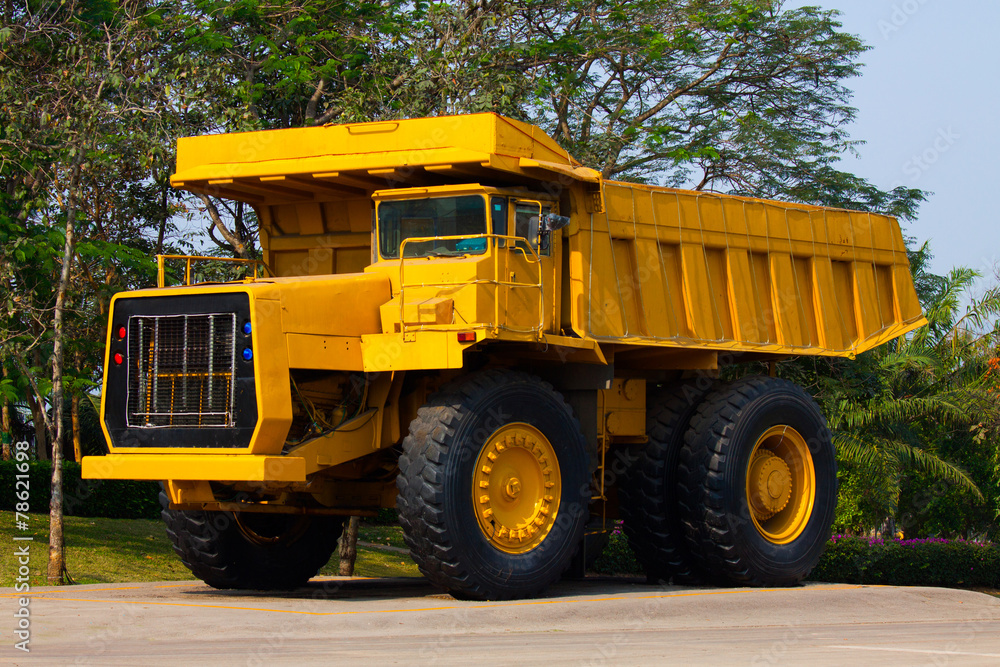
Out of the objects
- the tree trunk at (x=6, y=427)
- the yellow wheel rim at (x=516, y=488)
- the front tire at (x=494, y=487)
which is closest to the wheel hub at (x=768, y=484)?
the front tire at (x=494, y=487)

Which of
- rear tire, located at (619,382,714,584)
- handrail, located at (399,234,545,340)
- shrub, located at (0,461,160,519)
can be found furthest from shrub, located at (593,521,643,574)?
shrub, located at (0,461,160,519)

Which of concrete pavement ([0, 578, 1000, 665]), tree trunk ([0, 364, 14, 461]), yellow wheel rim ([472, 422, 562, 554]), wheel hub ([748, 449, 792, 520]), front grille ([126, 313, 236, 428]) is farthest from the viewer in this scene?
tree trunk ([0, 364, 14, 461])

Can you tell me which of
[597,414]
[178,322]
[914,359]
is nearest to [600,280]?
[597,414]

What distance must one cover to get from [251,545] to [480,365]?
2.98 meters

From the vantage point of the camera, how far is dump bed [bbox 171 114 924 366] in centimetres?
1148

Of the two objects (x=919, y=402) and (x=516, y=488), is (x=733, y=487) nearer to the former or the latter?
(x=516, y=488)

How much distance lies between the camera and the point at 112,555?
68.2ft

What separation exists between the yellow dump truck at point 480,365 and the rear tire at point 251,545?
2 cm

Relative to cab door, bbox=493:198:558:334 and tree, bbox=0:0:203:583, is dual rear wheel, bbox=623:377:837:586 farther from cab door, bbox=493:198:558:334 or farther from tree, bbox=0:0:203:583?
tree, bbox=0:0:203:583

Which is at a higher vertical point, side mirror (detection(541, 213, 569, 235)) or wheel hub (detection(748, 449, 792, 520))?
side mirror (detection(541, 213, 569, 235))

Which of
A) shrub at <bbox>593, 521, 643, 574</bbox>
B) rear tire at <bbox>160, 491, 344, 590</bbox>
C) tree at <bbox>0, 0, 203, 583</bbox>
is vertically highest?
tree at <bbox>0, 0, 203, 583</bbox>

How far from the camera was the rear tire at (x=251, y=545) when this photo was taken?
474 inches

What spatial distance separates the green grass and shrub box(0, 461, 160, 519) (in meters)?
0.58

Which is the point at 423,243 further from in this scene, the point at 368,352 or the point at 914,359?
the point at 914,359
